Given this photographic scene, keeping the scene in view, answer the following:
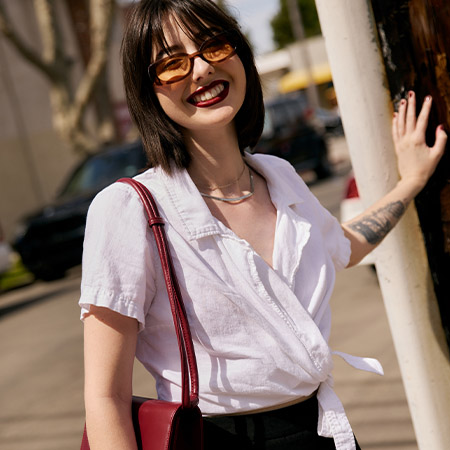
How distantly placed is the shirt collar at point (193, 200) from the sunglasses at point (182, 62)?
0.21 metres

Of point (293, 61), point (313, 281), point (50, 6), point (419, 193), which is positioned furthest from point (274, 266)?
point (293, 61)

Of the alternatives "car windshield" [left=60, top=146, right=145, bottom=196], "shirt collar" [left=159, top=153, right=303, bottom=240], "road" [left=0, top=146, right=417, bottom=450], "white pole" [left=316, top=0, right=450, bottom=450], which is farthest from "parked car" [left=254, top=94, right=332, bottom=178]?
"shirt collar" [left=159, top=153, right=303, bottom=240]

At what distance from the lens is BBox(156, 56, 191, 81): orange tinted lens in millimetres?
1772

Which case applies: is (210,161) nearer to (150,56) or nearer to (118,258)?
(150,56)

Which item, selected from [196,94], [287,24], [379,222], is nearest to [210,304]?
[196,94]

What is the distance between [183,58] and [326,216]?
55 centimetres

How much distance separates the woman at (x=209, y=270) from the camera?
5.28ft

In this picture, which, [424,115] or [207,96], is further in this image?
[424,115]

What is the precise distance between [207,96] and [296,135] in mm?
15973

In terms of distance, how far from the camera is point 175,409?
1561 millimetres

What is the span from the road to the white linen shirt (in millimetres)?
2343

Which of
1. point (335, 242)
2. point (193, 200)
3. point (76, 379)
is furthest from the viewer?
point (76, 379)

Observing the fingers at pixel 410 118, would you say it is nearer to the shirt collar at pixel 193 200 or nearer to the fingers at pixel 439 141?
the fingers at pixel 439 141

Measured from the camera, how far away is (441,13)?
6.96ft
